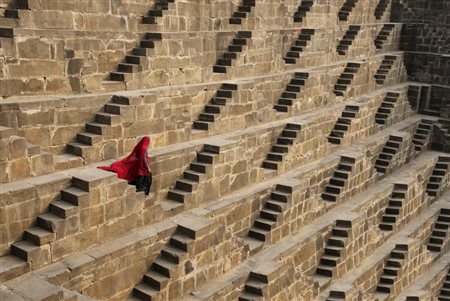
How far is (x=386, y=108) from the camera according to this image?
62.5 feet

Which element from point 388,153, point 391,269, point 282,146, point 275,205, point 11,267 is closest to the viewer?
point 11,267

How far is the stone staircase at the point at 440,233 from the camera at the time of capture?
16.6 metres

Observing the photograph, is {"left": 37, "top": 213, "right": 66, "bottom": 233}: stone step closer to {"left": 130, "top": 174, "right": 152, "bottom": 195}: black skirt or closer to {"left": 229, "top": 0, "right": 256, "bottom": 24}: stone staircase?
{"left": 130, "top": 174, "right": 152, "bottom": 195}: black skirt

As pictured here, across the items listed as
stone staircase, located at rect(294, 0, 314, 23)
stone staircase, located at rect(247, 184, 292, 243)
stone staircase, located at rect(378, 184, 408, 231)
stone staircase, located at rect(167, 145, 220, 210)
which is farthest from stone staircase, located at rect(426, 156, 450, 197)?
stone staircase, located at rect(167, 145, 220, 210)

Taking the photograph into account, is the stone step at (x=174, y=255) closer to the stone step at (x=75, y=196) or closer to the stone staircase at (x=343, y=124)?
the stone step at (x=75, y=196)

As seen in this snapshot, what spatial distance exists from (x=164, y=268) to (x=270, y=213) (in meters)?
3.54

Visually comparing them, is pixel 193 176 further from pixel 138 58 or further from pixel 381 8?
pixel 381 8

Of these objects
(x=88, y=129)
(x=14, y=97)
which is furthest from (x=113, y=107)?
(x=14, y=97)

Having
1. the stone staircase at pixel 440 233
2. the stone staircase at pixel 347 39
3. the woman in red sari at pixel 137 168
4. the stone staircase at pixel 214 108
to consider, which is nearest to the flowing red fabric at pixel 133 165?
the woman in red sari at pixel 137 168

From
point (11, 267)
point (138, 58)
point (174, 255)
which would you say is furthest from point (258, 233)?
point (11, 267)

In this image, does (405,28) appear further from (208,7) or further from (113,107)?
(113,107)

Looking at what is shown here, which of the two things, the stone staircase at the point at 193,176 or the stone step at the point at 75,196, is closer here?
the stone step at the point at 75,196

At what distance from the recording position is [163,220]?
1028 cm

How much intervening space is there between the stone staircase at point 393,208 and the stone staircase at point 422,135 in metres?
3.78
